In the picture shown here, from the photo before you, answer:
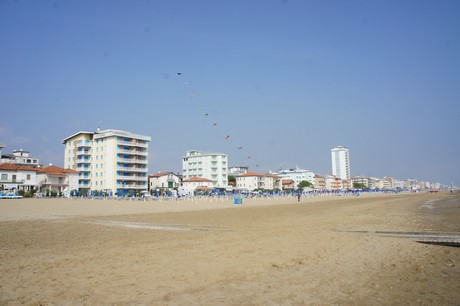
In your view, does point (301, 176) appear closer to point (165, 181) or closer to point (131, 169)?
point (165, 181)

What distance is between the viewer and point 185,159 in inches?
5266

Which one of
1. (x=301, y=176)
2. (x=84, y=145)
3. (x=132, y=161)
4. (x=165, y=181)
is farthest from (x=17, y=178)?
(x=301, y=176)

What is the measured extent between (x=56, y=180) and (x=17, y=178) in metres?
7.75

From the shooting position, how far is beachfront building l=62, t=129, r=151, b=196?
8038cm

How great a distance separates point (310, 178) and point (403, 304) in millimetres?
189321

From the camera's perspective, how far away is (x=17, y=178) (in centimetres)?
6800

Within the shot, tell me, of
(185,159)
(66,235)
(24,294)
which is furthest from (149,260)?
(185,159)

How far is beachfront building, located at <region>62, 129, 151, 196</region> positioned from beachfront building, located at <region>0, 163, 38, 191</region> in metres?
12.2

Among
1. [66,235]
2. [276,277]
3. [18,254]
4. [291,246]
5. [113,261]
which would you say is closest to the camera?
[276,277]

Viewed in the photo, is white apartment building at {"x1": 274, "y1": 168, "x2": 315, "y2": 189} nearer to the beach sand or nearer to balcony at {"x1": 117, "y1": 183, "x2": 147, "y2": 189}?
balcony at {"x1": 117, "y1": 183, "x2": 147, "y2": 189}

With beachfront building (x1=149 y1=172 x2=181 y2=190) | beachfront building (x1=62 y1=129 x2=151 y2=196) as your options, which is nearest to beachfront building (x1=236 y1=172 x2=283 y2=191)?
beachfront building (x1=149 y1=172 x2=181 y2=190)

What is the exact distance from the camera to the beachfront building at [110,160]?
8038cm

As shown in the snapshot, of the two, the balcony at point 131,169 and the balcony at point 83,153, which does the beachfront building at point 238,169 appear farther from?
the balcony at point 83,153

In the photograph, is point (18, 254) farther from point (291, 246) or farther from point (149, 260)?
point (291, 246)
